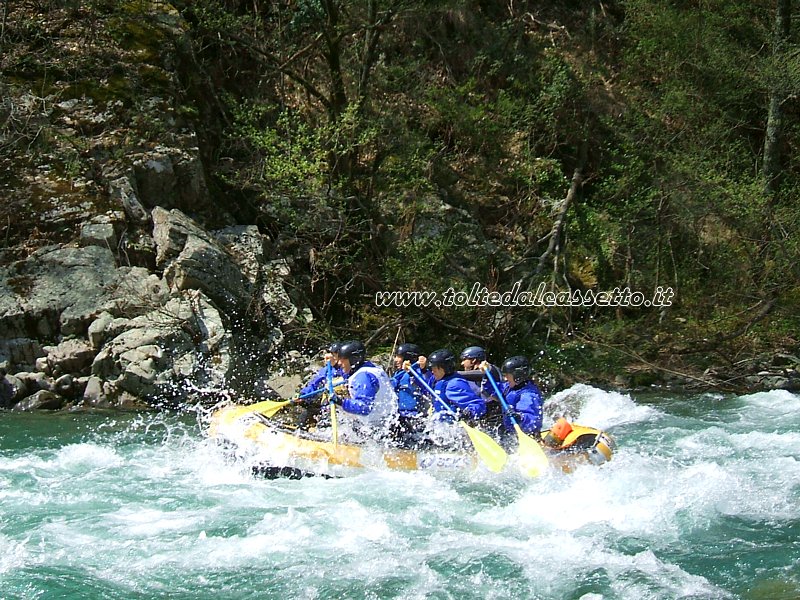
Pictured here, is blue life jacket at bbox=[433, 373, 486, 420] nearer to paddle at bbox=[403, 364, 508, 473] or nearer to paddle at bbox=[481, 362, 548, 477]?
paddle at bbox=[403, 364, 508, 473]

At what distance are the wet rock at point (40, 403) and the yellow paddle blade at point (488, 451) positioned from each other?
194 inches

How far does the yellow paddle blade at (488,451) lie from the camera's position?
22.4 ft

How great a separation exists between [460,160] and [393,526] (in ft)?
31.3

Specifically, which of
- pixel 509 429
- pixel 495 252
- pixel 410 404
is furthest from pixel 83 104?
pixel 509 429

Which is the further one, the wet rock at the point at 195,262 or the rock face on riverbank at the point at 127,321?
the wet rock at the point at 195,262

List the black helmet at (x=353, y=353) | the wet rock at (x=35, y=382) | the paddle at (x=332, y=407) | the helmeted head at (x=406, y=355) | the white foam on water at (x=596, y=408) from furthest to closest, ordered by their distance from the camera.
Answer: the wet rock at (x=35, y=382) → the white foam on water at (x=596, y=408) → the helmeted head at (x=406, y=355) → the black helmet at (x=353, y=353) → the paddle at (x=332, y=407)

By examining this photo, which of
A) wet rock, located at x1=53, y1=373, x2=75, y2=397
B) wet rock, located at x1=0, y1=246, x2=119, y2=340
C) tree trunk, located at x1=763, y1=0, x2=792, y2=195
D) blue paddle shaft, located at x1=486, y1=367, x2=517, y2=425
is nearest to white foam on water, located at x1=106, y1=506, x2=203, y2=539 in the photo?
blue paddle shaft, located at x1=486, y1=367, x2=517, y2=425

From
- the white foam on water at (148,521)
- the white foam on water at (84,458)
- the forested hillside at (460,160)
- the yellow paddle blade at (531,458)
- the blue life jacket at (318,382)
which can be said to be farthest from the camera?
the forested hillside at (460,160)

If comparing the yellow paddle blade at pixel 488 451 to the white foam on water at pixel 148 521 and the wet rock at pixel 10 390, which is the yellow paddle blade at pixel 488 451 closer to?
the white foam on water at pixel 148 521

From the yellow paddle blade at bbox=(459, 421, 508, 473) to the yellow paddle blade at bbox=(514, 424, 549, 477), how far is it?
0.45ft

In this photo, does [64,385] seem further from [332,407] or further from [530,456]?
[530,456]

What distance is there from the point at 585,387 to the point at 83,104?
8.15m

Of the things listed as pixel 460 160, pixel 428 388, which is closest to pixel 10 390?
pixel 428 388

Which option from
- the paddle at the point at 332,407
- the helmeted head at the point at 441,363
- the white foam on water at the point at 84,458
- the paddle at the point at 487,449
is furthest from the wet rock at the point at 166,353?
the paddle at the point at 487,449
